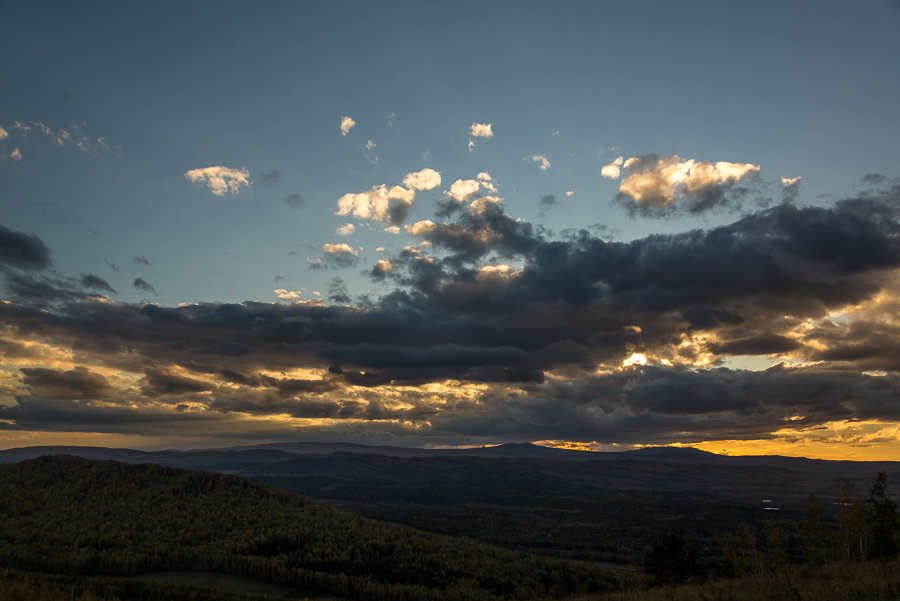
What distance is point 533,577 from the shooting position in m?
144

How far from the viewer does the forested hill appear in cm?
13000

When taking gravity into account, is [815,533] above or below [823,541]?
above

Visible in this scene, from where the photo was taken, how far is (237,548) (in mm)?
153500

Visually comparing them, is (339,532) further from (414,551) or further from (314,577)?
(314,577)

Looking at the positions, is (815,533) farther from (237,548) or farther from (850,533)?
(237,548)

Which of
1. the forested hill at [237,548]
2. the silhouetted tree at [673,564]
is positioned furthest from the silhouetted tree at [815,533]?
the forested hill at [237,548]

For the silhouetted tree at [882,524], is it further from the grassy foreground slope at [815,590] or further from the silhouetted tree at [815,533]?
the grassy foreground slope at [815,590]

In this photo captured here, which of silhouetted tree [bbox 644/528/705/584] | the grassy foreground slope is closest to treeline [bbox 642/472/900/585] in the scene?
silhouetted tree [bbox 644/528/705/584]

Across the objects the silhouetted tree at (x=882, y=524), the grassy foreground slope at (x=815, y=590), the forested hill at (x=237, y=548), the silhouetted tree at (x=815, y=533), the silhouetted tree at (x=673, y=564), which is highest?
the grassy foreground slope at (x=815, y=590)

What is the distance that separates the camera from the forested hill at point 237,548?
130 m

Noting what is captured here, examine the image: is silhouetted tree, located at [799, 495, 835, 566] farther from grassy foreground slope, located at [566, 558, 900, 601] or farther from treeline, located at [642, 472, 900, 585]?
grassy foreground slope, located at [566, 558, 900, 601]

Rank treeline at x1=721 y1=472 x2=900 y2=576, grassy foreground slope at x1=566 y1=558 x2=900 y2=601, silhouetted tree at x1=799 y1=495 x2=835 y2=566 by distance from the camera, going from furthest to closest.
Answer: silhouetted tree at x1=799 y1=495 x2=835 y2=566, treeline at x1=721 y1=472 x2=900 y2=576, grassy foreground slope at x1=566 y1=558 x2=900 y2=601

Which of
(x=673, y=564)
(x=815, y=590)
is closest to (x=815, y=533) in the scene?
(x=673, y=564)

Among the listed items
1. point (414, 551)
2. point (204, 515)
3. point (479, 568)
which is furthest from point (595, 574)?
point (204, 515)
